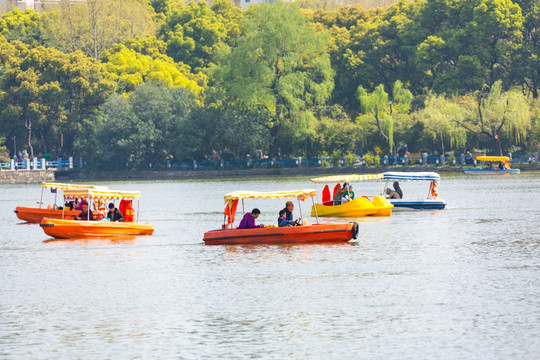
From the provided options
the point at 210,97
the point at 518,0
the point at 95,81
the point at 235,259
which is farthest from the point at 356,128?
the point at 235,259

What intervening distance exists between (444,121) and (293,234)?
6178 cm

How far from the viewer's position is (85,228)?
3997cm

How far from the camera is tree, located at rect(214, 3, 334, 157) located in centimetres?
9794

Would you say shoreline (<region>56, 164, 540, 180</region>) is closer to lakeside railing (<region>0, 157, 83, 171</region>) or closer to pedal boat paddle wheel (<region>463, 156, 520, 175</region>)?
lakeside railing (<region>0, 157, 83, 171</region>)

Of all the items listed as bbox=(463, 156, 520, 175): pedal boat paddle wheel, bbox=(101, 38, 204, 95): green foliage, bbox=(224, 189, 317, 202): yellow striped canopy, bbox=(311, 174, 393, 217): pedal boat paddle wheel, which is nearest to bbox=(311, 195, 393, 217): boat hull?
bbox=(311, 174, 393, 217): pedal boat paddle wheel

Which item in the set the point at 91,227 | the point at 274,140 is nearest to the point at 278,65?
the point at 274,140

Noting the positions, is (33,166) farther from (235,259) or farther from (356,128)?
(235,259)

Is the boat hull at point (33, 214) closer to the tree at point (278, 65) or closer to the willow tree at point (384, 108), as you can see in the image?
the tree at point (278, 65)

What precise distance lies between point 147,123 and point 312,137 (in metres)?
17.2

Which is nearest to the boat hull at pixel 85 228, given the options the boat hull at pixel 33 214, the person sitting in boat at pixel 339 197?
the boat hull at pixel 33 214

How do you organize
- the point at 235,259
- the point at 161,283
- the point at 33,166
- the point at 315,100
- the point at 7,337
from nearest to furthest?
the point at 7,337 → the point at 161,283 → the point at 235,259 → the point at 315,100 → the point at 33,166

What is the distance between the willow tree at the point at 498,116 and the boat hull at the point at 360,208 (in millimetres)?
46741

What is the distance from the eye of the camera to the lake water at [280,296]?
20.8 meters

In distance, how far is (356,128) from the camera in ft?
330
